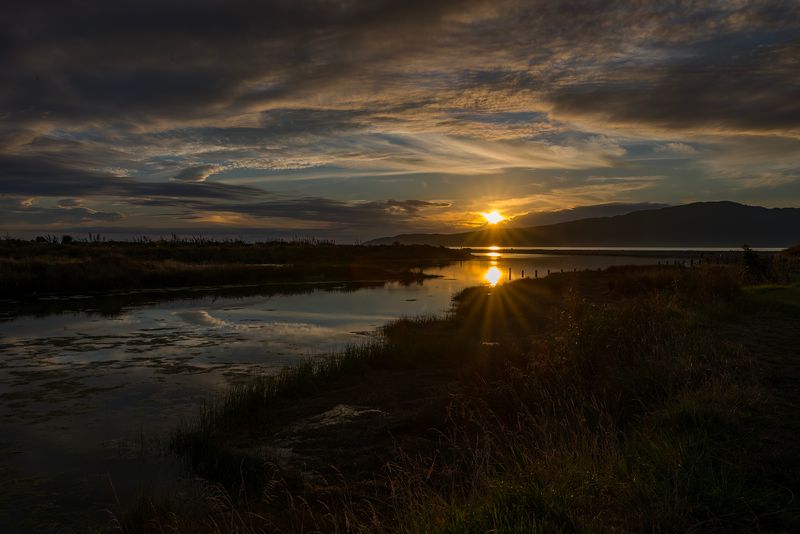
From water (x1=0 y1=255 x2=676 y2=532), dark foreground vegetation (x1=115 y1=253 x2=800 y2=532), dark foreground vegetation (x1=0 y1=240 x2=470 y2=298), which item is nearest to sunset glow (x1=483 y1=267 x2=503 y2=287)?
dark foreground vegetation (x1=0 y1=240 x2=470 y2=298)

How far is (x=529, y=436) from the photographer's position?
8.31m

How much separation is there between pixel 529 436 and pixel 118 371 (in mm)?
12545

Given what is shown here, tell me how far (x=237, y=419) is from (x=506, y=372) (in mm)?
5837

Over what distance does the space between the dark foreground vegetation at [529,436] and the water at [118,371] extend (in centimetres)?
126

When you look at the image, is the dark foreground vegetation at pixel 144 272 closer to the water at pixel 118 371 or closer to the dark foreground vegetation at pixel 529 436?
the water at pixel 118 371

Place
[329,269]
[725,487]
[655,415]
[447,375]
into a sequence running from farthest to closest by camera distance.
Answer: [329,269] < [447,375] < [655,415] < [725,487]

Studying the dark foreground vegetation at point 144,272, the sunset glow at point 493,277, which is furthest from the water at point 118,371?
the sunset glow at point 493,277

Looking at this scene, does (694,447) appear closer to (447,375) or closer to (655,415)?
(655,415)

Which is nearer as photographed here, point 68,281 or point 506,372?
point 506,372

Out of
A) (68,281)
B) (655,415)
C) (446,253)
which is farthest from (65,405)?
(446,253)

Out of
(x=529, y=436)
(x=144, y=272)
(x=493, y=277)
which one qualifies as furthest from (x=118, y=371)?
(x=493, y=277)

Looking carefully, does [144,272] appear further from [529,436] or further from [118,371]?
[529,436]

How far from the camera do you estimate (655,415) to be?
7207 millimetres

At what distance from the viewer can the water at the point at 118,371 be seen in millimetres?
8539
